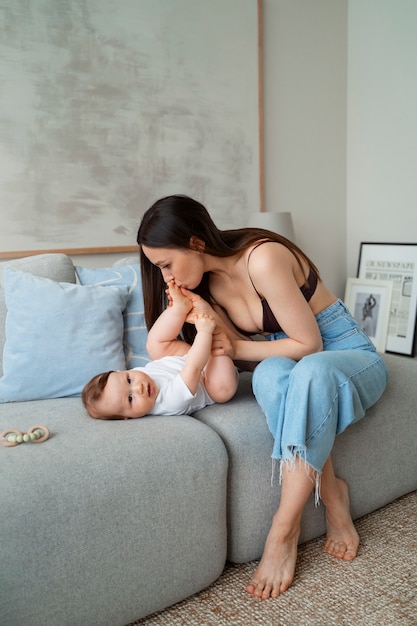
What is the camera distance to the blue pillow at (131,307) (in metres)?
2.15

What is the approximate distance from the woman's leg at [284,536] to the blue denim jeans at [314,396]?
0.13ft

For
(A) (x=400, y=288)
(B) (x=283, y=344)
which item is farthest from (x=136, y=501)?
(A) (x=400, y=288)

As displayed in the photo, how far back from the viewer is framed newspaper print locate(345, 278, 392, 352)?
3.60 m

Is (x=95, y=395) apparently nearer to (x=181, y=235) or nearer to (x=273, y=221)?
(x=181, y=235)

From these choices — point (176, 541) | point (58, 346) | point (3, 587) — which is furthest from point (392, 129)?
point (3, 587)

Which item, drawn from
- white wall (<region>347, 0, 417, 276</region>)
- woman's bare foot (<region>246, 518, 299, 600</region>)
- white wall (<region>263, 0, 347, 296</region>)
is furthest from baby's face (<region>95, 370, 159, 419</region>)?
white wall (<region>347, 0, 417, 276</region>)

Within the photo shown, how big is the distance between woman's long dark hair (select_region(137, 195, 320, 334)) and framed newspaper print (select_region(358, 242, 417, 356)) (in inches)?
71.4

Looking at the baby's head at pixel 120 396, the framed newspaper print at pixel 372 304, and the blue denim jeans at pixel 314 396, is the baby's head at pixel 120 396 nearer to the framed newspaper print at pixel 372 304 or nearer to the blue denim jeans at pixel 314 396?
the blue denim jeans at pixel 314 396

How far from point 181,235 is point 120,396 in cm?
48

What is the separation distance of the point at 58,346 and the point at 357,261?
2510 millimetres

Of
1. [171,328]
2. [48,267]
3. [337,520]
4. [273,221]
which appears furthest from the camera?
[273,221]

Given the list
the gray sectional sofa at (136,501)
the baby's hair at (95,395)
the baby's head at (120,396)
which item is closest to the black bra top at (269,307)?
the gray sectional sofa at (136,501)

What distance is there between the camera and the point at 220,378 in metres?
1.80

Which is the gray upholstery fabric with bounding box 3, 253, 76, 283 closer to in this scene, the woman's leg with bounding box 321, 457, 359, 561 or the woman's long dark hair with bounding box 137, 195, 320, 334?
the woman's long dark hair with bounding box 137, 195, 320, 334
